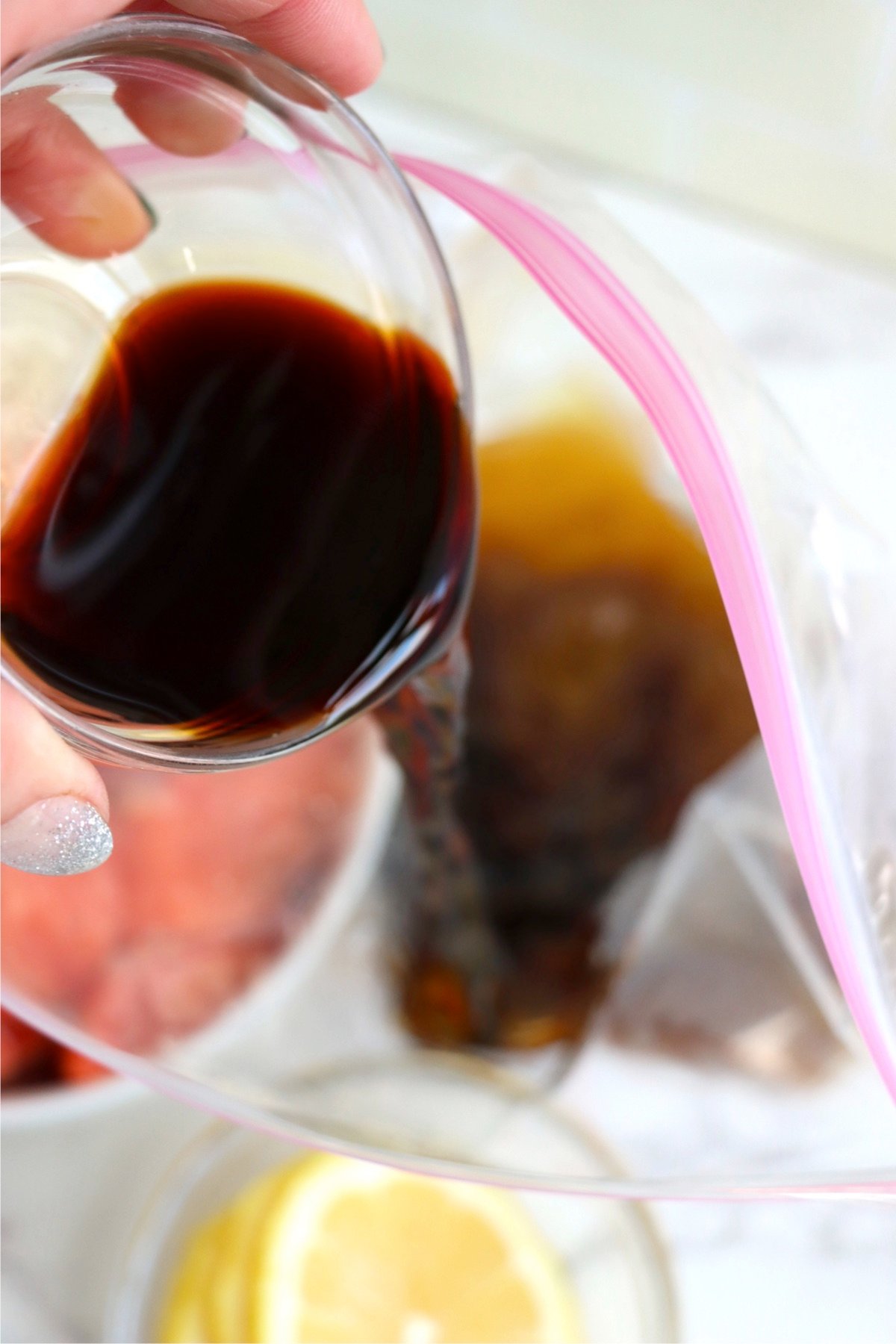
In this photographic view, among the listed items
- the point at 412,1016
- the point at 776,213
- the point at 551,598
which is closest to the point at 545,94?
the point at 776,213

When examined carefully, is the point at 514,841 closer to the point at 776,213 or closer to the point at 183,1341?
the point at 183,1341

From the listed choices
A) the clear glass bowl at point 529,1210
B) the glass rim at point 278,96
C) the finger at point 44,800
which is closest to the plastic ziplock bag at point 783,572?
the glass rim at point 278,96

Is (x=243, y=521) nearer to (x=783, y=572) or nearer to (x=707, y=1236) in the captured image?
(x=783, y=572)

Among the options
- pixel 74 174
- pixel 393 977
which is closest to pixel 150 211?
pixel 74 174

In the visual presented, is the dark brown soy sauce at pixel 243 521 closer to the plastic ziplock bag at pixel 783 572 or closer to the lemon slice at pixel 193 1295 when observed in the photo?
the plastic ziplock bag at pixel 783 572

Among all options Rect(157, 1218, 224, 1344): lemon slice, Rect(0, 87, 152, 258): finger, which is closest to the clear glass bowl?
Rect(157, 1218, 224, 1344): lemon slice
